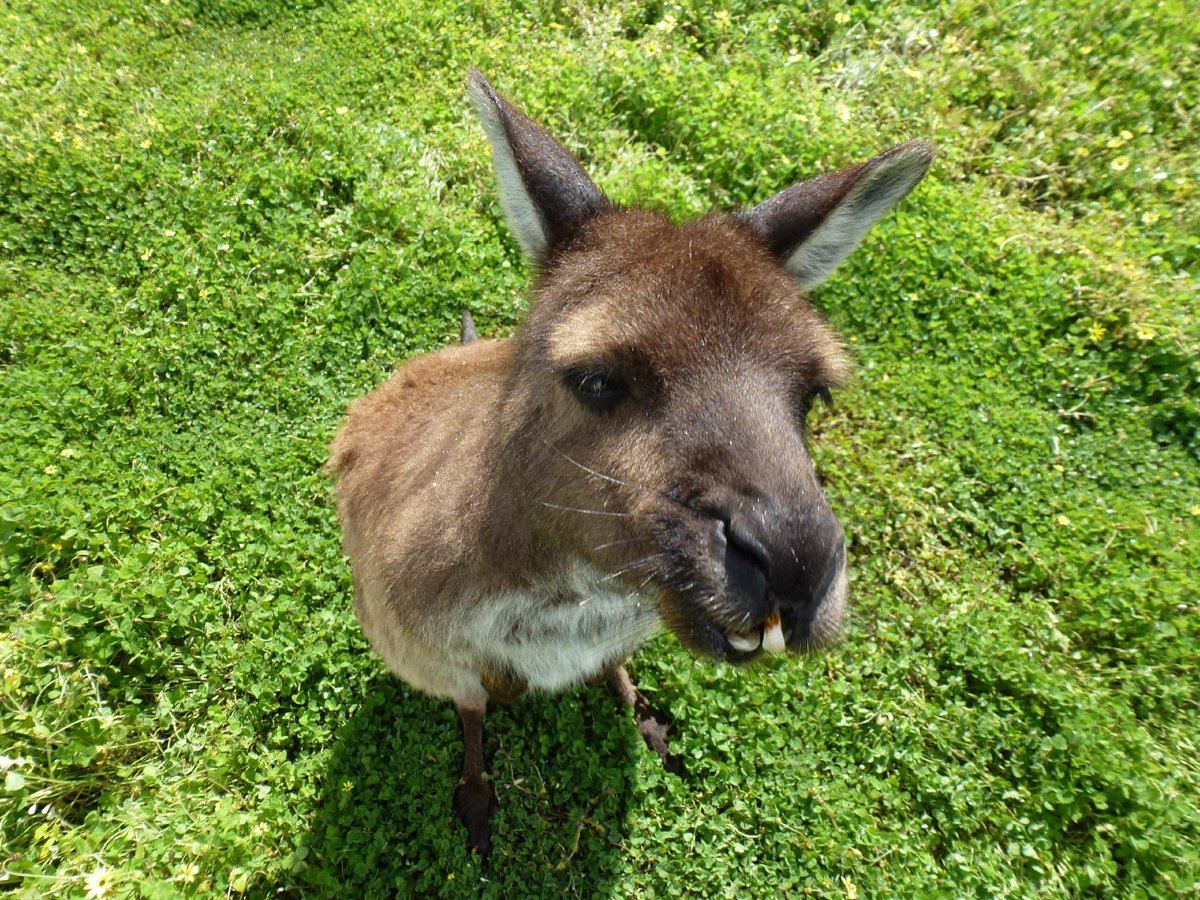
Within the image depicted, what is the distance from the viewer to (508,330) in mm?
5340

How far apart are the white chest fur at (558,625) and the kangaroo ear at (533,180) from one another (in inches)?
49.5

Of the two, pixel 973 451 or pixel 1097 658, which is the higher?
pixel 973 451

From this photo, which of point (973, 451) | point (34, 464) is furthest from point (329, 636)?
point (973, 451)

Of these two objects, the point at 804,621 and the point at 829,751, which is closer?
the point at 804,621

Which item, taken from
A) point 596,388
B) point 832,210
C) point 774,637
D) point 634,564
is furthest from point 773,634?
point 832,210

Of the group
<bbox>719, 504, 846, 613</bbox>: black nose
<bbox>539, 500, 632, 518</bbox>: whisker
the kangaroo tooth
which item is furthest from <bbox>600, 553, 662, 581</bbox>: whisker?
the kangaroo tooth

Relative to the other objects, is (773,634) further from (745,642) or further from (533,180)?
(533,180)

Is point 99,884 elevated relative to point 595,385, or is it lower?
lower

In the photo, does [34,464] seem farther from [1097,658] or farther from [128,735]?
[1097,658]

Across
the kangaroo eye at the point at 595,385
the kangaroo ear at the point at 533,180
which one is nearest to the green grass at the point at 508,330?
the kangaroo eye at the point at 595,385

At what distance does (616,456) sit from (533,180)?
1081mm

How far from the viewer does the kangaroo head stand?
1.88 m

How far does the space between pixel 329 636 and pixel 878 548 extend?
3.49 metres

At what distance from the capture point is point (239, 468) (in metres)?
4.59
